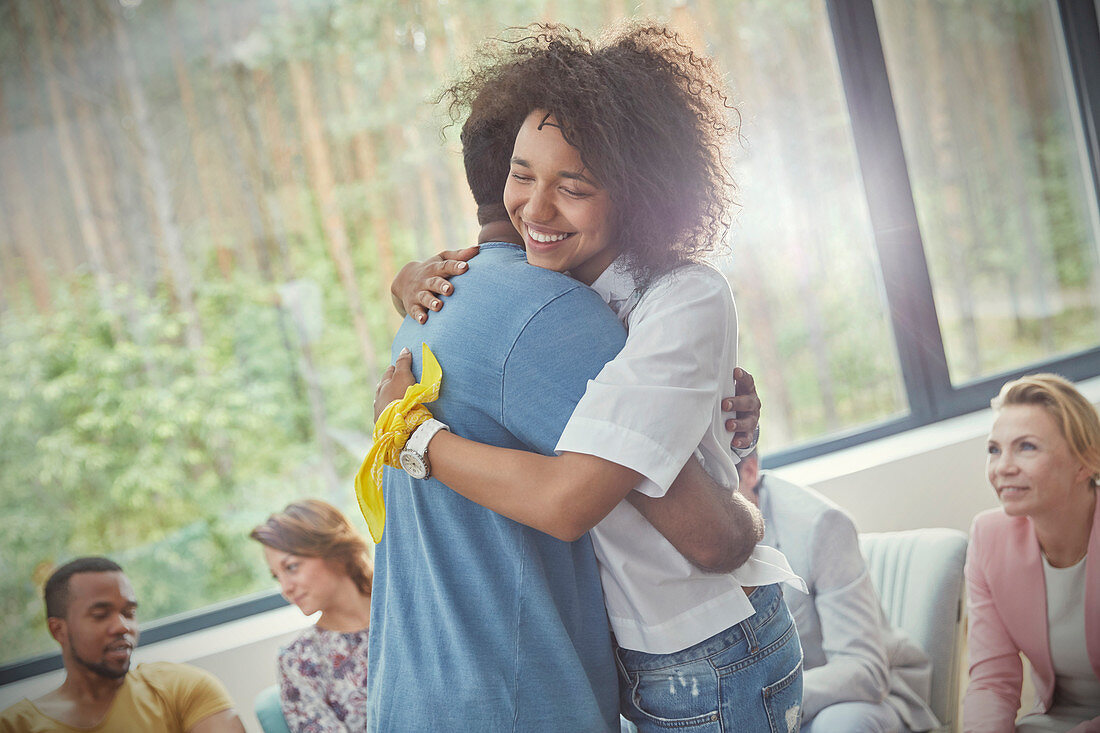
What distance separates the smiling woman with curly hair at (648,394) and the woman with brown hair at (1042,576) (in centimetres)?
122

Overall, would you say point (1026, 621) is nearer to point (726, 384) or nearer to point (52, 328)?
point (726, 384)

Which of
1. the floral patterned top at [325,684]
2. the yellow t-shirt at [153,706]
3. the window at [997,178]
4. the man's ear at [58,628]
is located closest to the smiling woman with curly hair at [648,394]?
the floral patterned top at [325,684]

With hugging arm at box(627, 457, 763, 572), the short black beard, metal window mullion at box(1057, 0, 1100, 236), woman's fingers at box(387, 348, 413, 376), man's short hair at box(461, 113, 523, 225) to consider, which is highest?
metal window mullion at box(1057, 0, 1100, 236)

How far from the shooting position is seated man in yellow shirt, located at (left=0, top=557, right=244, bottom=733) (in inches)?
79.4

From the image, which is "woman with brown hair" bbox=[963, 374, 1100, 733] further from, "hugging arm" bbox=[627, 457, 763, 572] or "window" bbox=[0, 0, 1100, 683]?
"hugging arm" bbox=[627, 457, 763, 572]

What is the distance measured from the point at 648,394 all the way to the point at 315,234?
2.16m

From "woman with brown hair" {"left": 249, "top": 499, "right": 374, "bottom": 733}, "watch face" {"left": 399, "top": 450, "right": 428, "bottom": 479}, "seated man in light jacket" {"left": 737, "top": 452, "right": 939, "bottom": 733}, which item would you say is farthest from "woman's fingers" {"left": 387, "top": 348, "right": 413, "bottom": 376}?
"woman with brown hair" {"left": 249, "top": 499, "right": 374, "bottom": 733}

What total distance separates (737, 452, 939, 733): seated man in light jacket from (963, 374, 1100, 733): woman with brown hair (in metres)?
0.17

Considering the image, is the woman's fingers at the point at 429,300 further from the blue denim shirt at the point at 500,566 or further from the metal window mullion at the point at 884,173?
the metal window mullion at the point at 884,173

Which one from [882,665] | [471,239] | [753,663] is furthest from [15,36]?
[882,665]

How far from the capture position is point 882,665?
6.17ft

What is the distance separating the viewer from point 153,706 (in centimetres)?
203

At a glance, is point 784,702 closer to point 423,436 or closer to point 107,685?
point 423,436

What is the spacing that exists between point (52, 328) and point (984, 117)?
346 centimetres
